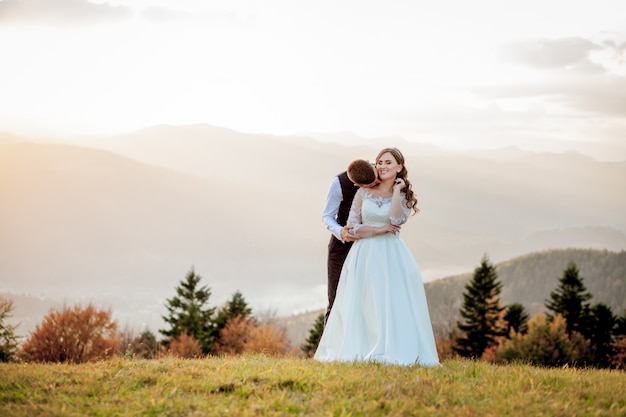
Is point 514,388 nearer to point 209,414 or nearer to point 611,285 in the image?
point 209,414

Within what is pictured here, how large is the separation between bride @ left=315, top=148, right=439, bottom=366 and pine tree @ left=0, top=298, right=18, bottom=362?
1309 inches

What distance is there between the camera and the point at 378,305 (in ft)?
31.9

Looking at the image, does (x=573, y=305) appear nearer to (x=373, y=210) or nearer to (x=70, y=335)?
(x=70, y=335)

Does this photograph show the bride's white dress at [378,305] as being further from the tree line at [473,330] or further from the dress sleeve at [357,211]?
the tree line at [473,330]

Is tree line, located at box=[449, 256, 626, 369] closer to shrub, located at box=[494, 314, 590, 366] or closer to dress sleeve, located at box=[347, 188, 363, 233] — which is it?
shrub, located at box=[494, 314, 590, 366]

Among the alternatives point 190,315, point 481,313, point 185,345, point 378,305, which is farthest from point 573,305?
point 378,305

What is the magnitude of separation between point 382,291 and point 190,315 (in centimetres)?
5958

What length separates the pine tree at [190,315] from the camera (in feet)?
216

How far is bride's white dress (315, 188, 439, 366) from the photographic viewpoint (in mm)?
9461

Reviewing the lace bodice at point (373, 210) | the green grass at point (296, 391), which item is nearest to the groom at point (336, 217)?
the lace bodice at point (373, 210)

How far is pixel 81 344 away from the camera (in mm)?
58750

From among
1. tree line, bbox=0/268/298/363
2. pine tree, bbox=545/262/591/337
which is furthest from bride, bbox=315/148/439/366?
pine tree, bbox=545/262/591/337

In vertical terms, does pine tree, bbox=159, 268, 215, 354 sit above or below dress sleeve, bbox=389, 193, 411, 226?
below

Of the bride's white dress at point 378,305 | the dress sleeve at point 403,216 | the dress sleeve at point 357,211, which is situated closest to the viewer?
the bride's white dress at point 378,305
